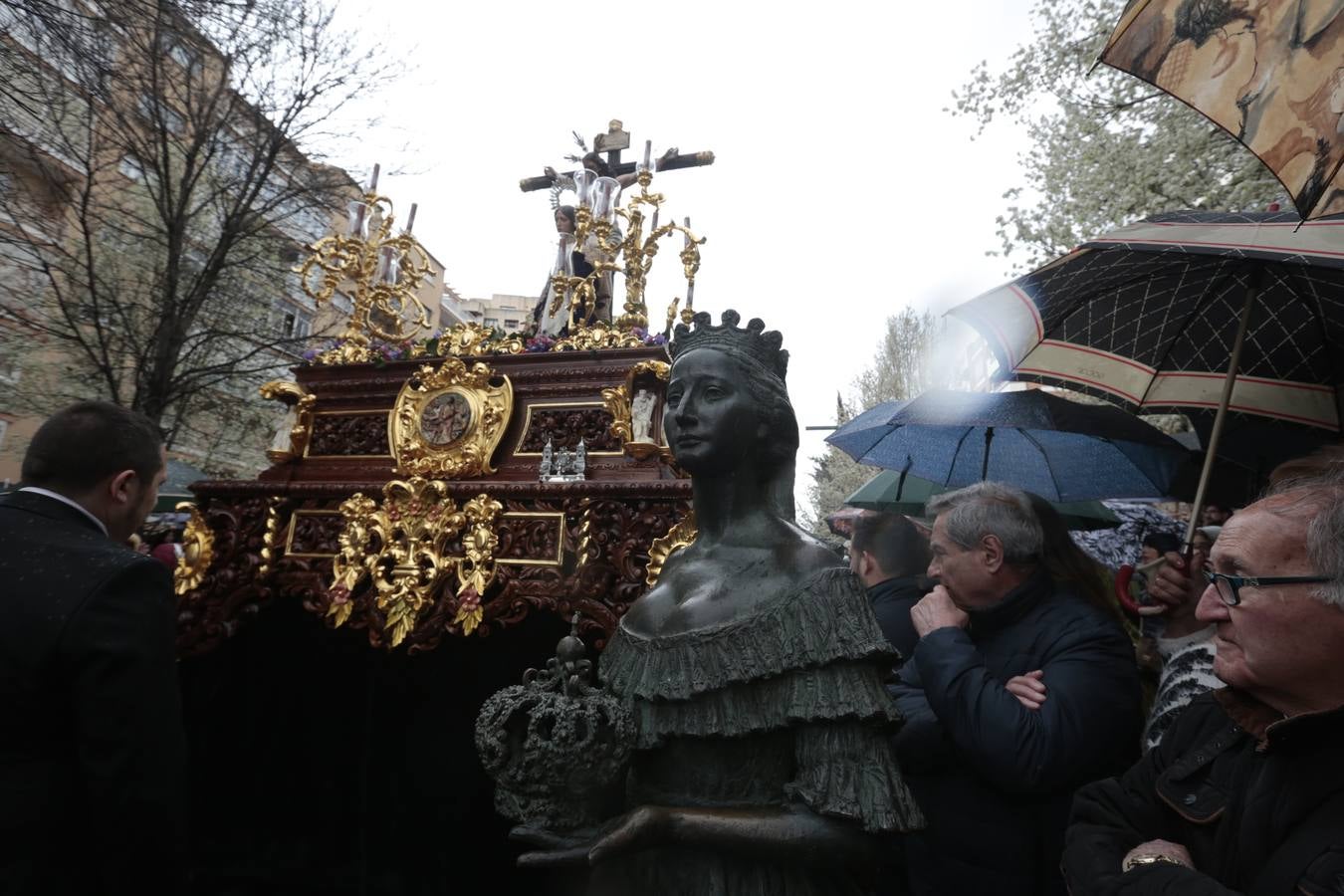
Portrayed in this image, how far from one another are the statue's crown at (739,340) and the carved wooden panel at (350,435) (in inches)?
117

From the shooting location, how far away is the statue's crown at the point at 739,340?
1630 millimetres

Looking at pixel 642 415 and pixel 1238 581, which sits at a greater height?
pixel 642 415

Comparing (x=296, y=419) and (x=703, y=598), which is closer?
(x=703, y=598)

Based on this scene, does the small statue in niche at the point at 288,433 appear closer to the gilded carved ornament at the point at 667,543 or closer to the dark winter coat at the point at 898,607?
the gilded carved ornament at the point at 667,543

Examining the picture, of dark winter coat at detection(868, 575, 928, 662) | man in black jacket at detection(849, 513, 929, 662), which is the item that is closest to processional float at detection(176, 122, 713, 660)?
man in black jacket at detection(849, 513, 929, 662)

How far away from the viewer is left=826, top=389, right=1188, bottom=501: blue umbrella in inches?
132

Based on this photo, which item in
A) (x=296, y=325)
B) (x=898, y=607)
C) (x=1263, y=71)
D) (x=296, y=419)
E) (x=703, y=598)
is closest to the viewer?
(x=703, y=598)

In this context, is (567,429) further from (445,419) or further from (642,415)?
(445,419)

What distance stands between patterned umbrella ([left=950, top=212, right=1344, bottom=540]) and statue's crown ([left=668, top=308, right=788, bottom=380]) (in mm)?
1258

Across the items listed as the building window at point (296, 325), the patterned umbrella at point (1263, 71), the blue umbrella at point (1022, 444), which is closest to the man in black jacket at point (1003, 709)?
the patterned umbrella at point (1263, 71)

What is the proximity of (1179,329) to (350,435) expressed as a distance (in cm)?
417

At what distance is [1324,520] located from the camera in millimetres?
1189

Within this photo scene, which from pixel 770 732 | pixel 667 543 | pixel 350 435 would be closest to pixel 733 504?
pixel 770 732

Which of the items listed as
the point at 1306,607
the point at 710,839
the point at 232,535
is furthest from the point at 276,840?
the point at 1306,607
